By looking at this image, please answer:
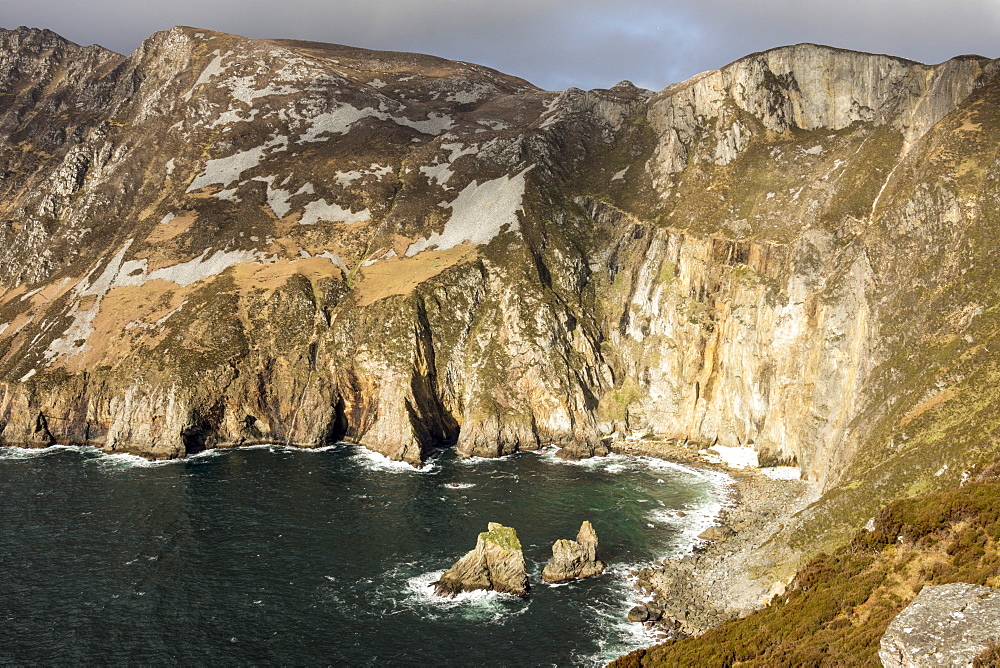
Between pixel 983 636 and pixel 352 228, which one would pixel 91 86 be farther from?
pixel 983 636

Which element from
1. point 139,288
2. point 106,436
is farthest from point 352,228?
point 106,436

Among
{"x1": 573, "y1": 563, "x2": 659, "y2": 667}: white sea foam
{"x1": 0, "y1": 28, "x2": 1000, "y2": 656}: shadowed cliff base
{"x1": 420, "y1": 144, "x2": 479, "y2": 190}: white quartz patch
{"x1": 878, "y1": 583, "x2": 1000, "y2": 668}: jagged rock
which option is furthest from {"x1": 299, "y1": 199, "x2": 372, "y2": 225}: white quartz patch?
{"x1": 878, "y1": 583, "x2": 1000, "y2": 668}: jagged rock

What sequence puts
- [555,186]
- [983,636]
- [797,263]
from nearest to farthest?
[983,636]
[797,263]
[555,186]

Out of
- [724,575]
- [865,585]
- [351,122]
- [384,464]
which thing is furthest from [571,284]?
[865,585]

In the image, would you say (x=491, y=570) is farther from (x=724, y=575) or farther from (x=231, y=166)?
(x=231, y=166)

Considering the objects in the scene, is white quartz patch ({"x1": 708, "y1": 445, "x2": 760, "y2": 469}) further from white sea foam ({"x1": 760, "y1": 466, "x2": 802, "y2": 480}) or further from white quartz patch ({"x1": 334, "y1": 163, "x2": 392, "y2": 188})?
white quartz patch ({"x1": 334, "y1": 163, "x2": 392, "y2": 188})
